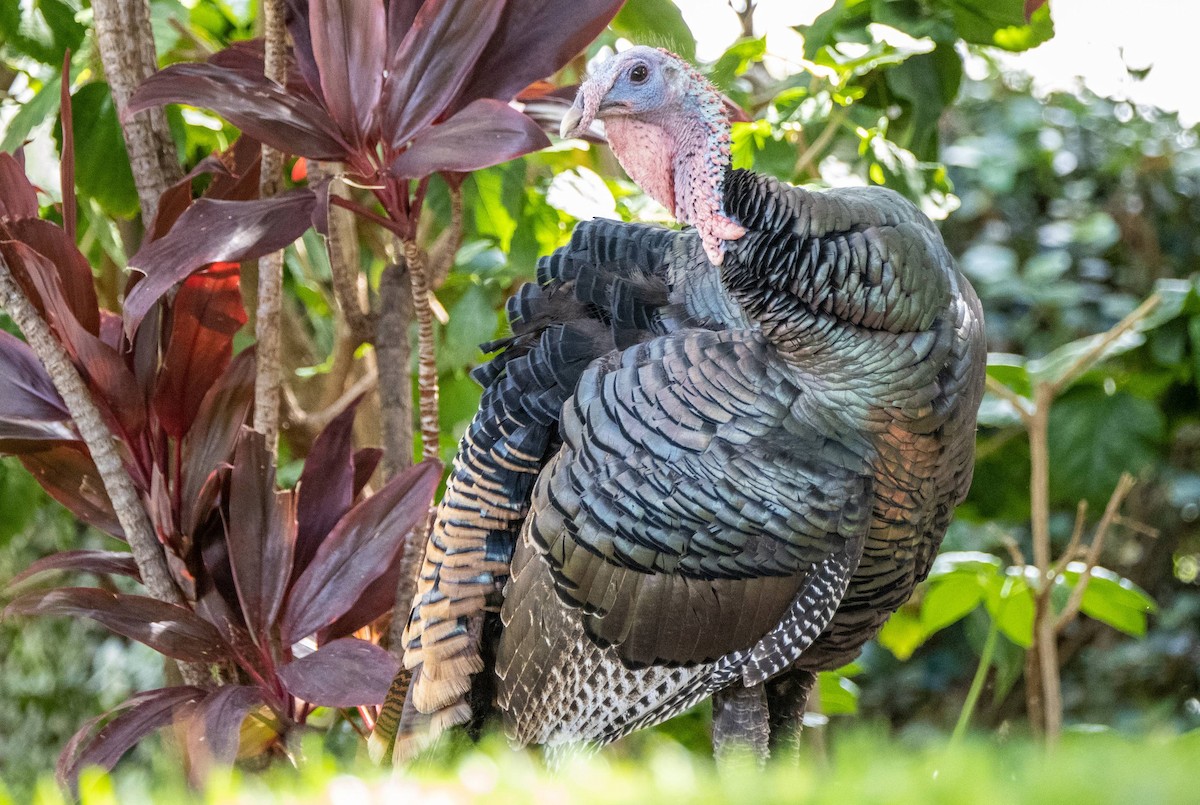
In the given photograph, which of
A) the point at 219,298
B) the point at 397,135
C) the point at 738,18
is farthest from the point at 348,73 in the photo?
the point at 738,18

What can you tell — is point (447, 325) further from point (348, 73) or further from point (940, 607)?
point (940, 607)

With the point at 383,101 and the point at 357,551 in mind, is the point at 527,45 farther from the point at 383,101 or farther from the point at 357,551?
the point at 357,551

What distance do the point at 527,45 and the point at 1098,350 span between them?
103 cm

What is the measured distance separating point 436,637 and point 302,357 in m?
1.26

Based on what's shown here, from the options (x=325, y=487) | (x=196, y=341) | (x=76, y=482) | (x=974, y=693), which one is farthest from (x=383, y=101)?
(x=974, y=693)

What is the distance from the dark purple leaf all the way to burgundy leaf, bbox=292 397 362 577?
194 mm

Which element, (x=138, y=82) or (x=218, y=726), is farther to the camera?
(x=138, y=82)

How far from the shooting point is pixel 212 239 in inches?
46.5

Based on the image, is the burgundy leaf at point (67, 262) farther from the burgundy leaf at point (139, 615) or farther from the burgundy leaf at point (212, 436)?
the burgundy leaf at point (139, 615)

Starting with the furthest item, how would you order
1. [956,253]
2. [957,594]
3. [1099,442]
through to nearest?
[956,253] < [1099,442] < [957,594]

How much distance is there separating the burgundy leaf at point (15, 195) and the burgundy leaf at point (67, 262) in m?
0.02

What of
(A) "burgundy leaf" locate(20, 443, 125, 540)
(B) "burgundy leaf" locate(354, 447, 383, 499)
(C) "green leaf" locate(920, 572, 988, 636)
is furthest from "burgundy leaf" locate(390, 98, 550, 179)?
(C) "green leaf" locate(920, 572, 988, 636)

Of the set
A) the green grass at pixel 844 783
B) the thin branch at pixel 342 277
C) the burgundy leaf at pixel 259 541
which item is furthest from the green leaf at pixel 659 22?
the green grass at pixel 844 783

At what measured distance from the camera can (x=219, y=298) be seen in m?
1.37
